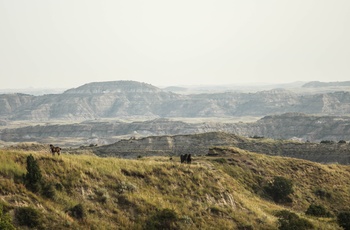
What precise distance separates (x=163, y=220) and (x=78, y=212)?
5.69 m

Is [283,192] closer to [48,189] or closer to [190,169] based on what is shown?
[190,169]

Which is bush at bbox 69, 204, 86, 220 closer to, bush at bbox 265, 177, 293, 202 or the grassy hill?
the grassy hill

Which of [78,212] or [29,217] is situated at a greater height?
[29,217]

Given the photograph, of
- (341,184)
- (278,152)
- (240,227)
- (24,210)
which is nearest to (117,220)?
(24,210)

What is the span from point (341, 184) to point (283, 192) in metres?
14.6

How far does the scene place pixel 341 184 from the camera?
58750 mm

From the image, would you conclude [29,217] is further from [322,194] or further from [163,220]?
[322,194]

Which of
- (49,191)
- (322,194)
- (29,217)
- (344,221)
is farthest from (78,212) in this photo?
(322,194)

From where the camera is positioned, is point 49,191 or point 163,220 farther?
point 163,220

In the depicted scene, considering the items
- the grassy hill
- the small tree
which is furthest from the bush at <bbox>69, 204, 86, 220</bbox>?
the small tree

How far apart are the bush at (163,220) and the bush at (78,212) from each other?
4.17m

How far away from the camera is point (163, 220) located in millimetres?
26938


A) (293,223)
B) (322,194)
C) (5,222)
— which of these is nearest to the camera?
(5,222)

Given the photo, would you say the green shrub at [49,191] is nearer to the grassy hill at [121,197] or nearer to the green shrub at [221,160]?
the grassy hill at [121,197]
